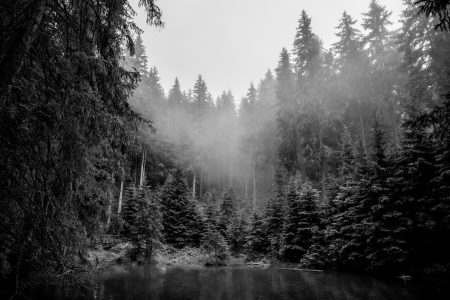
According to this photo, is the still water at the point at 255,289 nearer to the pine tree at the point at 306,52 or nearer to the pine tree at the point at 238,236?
the pine tree at the point at 238,236

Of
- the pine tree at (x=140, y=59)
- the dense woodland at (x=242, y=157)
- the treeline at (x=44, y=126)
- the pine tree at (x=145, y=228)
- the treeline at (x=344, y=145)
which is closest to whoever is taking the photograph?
the treeline at (x=44, y=126)

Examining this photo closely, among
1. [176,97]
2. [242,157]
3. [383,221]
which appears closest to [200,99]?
[176,97]

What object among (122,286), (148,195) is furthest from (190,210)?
(122,286)

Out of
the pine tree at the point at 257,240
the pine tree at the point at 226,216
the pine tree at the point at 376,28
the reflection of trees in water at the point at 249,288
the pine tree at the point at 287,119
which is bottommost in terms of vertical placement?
the reflection of trees in water at the point at 249,288

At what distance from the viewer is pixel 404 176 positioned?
1686 cm

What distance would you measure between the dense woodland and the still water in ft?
7.51

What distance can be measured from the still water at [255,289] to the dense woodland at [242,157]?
7.51 feet

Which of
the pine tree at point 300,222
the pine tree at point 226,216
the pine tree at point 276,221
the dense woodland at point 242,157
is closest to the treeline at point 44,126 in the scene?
the dense woodland at point 242,157

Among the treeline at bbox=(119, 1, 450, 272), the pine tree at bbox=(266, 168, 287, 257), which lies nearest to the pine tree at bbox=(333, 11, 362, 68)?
the treeline at bbox=(119, 1, 450, 272)

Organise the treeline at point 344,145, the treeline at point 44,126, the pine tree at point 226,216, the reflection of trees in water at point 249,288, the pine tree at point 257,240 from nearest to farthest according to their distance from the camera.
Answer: the treeline at point 44,126 → the reflection of trees in water at point 249,288 → the treeline at point 344,145 → the pine tree at point 257,240 → the pine tree at point 226,216

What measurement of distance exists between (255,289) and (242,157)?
4249 centimetres

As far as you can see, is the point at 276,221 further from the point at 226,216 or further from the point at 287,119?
the point at 287,119

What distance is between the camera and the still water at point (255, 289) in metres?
12.0

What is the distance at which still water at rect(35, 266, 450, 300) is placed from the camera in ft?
39.4
